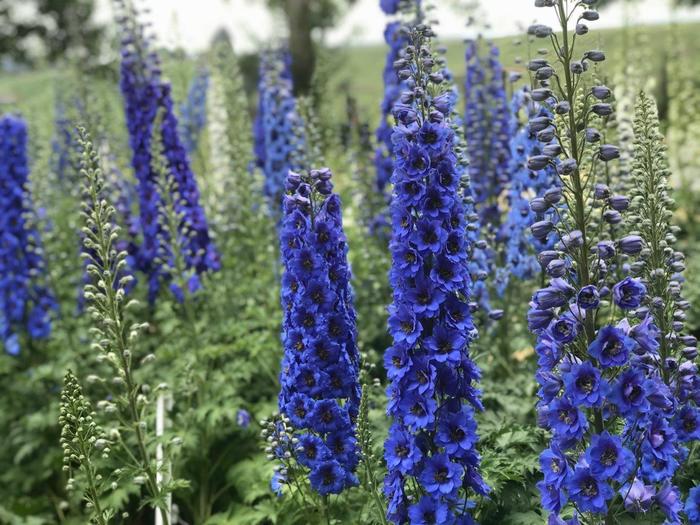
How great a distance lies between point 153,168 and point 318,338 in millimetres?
3596

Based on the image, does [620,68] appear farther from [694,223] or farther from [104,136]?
[104,136]

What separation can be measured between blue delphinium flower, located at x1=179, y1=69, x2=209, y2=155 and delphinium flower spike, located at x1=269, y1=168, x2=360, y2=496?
7.14 m

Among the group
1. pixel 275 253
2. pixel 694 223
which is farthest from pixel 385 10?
pixel 694 223

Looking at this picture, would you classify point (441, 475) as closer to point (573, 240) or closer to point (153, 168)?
point (573, 240)

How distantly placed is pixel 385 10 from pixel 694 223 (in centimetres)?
477

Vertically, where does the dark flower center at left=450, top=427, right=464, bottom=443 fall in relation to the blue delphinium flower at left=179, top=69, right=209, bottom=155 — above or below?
below

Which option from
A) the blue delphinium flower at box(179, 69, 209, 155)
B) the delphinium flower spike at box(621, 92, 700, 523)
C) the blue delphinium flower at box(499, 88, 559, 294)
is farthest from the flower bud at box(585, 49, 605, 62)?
the blue delphinium flower at box(179, 69, 209, 155)

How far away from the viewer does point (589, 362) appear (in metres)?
2.90

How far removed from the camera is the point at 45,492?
21.3ft

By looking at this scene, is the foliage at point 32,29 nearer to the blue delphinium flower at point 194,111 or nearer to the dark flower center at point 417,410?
the blue delphinium flower at point 194,111

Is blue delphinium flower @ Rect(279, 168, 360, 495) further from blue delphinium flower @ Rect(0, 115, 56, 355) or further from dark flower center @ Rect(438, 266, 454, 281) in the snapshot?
blue delphinium flower @ Rect(0, 115, 56, 355)

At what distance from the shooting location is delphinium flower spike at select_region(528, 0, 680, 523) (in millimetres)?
2902

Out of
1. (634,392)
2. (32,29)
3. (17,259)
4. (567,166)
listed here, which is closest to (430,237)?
(567,166)

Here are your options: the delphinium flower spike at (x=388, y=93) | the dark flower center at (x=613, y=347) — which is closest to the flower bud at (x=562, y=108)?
the dark flower center at (x=613, y=347)
